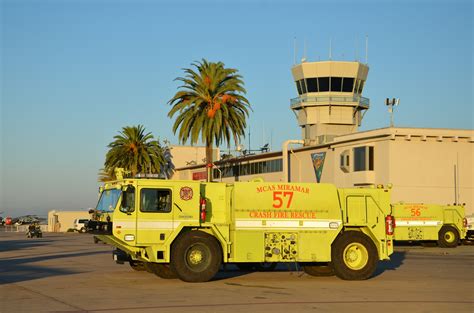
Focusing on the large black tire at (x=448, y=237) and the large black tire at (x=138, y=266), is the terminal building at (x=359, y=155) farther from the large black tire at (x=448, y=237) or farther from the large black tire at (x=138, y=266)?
the large black tire at (x=138, y=266)

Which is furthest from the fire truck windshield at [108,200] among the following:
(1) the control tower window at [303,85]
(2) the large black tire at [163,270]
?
(1) the control tower window at [303,85]

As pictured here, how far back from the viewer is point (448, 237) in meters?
41.7

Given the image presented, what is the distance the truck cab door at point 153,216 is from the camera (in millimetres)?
18750

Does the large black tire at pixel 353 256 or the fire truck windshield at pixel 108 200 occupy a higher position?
the fire truck windshield at pixel 108 200

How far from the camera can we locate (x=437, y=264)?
87.4ft

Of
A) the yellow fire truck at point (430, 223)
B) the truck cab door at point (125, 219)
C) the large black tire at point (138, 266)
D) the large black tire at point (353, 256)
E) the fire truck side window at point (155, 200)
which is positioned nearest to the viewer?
the truck cab door at point (125, 219)

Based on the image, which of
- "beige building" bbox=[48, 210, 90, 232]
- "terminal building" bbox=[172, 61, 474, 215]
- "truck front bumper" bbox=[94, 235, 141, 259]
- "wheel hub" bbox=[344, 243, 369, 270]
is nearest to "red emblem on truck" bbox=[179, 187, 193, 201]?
"truck front bumper" bbox=[94, 235, 141, 259]

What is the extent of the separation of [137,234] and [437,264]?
13.0 metres

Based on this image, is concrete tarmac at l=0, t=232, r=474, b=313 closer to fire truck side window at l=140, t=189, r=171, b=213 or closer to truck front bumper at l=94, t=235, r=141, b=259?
truck front bumper at l=94, t=235, r=141, b=259

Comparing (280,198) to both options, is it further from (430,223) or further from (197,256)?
(430,223)

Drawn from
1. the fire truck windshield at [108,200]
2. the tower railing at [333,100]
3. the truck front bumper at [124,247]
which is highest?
the tower railing at [333,100]

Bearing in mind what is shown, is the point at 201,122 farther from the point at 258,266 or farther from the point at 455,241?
the point at 258,266

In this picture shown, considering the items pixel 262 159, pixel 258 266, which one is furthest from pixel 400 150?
pixel 258 266

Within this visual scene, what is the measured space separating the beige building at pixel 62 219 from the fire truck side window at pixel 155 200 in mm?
82310
